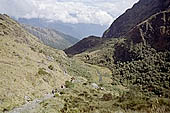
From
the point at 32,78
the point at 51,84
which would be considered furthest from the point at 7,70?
the point at 51,84

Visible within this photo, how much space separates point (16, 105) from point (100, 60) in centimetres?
13224

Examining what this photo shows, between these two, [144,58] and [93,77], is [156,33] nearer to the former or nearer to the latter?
[144,58]

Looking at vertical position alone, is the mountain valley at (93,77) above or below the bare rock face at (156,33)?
below

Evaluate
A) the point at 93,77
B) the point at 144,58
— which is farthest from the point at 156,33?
the point at 93,77

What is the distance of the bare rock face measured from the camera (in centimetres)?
15462

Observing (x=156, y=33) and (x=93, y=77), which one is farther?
(x=156, y=33)

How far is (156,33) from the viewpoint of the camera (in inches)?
6481

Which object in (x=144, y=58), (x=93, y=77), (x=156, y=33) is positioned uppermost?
(x=156, y=33)

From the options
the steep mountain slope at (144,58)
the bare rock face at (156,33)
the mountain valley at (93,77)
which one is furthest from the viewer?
the bare rock face at (156,33)

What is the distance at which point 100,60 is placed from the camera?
601 feet

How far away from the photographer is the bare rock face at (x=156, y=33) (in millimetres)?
154625

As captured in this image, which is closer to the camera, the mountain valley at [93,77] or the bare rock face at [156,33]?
the mountain valley at [93,77]

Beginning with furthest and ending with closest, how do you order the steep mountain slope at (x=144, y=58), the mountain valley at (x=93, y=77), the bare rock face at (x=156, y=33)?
the bare rock face at (x=156, y=33) < the steep mountain slope at (x=144, y=58) < the mountain valley at (x=93, y=77)

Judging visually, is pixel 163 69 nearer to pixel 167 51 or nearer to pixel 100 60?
pixel 167 51
